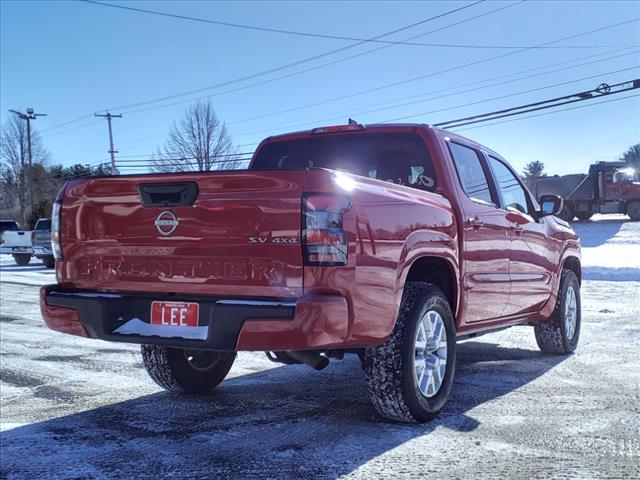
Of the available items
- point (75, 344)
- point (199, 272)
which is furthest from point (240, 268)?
point (75, 344)

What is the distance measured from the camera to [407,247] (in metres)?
3.66

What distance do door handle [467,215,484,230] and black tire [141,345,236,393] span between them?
79.7 inches

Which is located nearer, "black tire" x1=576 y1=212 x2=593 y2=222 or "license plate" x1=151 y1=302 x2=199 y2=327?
"license plate" x1=151 y1=302 x2=199 y2=327

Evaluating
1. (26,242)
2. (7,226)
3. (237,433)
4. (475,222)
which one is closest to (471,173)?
(475,222)

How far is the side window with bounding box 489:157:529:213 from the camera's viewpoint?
18.0 ft

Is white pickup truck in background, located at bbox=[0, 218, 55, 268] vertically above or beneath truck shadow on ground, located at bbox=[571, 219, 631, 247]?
above

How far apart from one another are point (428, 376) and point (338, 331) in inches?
43.2

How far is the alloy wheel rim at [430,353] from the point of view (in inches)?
153

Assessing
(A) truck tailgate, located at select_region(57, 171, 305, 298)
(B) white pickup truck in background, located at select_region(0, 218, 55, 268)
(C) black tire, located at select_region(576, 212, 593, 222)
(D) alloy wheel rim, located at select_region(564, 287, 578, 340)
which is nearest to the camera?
(A) truck tailgate, located at select_region(57, 171, 305, 298)

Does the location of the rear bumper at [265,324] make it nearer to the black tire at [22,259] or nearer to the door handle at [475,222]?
the door handle at [475,222]

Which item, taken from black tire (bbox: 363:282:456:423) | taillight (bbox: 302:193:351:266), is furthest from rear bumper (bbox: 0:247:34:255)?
taillight (bbox: 302:193:351:266)

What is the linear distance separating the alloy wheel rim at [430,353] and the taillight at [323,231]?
96cm

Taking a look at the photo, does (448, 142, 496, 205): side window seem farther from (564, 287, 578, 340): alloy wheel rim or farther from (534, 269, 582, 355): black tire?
(564, 287, 578, 340): alloy wheel rim

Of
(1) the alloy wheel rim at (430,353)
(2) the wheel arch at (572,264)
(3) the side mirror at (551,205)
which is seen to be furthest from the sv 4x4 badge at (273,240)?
(2) the wheel arch at (572,264)
